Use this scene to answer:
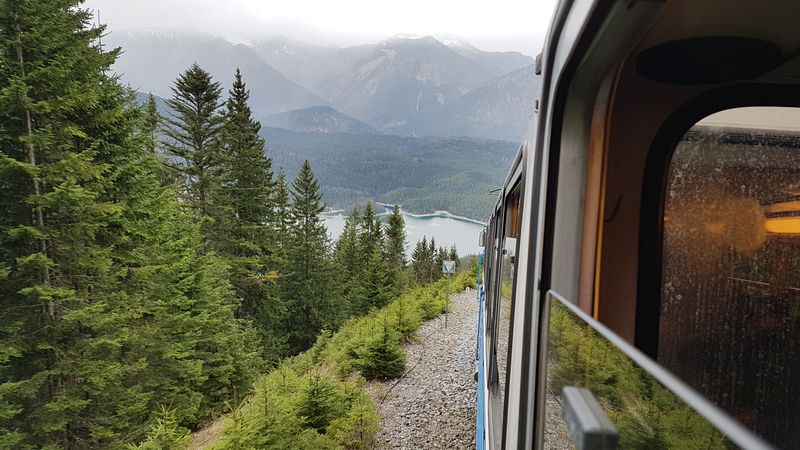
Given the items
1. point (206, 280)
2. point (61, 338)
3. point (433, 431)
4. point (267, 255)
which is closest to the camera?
point (433, 431)

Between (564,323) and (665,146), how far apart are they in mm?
974

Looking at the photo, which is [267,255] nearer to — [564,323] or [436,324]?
[436,324]

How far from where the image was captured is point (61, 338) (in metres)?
7.67

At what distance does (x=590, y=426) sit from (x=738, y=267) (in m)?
1.25

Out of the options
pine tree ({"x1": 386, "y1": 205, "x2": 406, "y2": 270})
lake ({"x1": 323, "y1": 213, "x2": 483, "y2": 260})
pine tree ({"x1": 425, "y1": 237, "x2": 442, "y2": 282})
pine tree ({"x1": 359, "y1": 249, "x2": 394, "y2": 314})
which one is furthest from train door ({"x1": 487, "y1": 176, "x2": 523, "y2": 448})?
lake ({"x1": 323, "y1": 213, "x2": 483, "y2": 260})

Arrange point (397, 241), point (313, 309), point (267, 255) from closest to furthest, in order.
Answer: point (267, 255)
point (313, 309)
point (397, 241)

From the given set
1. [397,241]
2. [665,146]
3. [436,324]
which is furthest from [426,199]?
[665,146]

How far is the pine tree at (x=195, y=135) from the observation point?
18.9 meters

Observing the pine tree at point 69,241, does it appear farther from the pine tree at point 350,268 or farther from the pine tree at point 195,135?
the pine tree at point 350,268

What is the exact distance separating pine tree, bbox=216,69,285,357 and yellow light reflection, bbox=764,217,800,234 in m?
19.9

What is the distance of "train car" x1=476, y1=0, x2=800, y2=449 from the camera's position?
3.74 feet

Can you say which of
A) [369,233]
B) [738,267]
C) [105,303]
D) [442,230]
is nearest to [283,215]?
[369,233]

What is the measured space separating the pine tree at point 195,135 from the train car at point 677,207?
1987 centimetres

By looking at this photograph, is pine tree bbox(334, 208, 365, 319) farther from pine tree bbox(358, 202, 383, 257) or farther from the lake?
the lake
